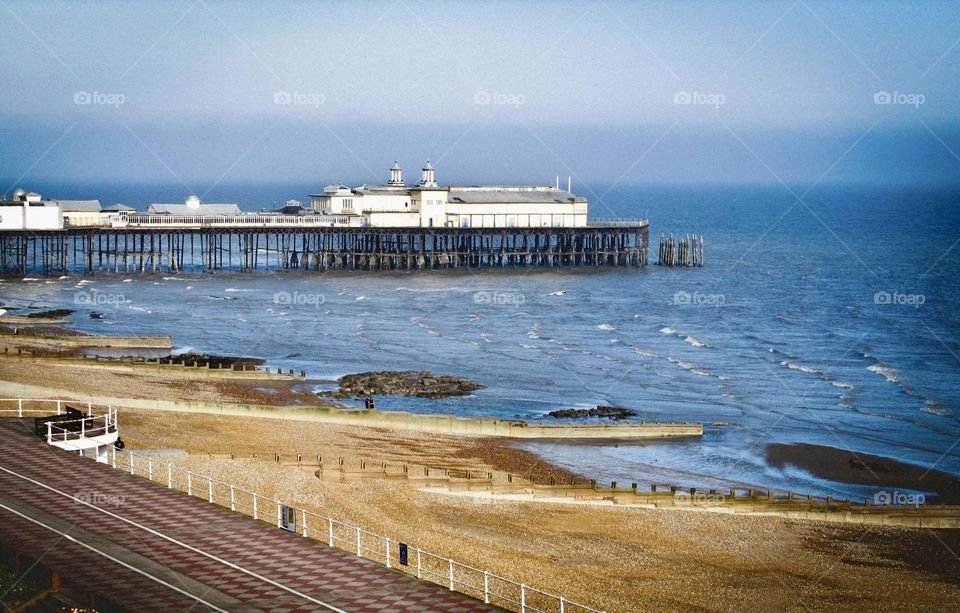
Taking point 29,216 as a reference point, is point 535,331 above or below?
below

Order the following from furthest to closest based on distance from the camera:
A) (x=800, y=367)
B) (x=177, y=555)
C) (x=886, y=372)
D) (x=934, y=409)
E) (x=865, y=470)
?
(x=800, y=367) < (x=886, y=372) < (x=934, y=409) < (x=865, y=470) < (x=177, y=555)

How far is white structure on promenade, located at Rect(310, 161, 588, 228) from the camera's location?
326ft

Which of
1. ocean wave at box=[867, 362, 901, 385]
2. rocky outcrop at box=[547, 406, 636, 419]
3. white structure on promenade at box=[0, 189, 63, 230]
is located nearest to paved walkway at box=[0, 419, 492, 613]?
rocky outcrop at box=[547, 406, 636, 419]

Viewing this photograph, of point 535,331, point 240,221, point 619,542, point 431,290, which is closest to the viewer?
point 619,542

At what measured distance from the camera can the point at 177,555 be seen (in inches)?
857

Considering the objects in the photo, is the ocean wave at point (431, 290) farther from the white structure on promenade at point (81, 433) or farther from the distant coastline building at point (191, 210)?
the white structure on promenade at point (81, 433)

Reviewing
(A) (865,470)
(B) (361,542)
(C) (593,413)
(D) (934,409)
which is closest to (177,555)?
(B) (361,542)

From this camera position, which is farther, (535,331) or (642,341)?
(535,331)

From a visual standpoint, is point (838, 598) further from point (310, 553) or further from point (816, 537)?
point (310, 553)

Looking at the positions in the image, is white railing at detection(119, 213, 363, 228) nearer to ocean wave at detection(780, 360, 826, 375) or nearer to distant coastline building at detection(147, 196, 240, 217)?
distant coastline building at detection(147, 196, 240, 217)

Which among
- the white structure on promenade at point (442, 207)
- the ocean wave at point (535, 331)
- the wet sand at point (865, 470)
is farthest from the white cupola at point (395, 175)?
the wet sand at point (865, 470)

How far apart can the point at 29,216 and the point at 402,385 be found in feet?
159

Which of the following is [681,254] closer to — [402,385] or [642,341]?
[642,341]

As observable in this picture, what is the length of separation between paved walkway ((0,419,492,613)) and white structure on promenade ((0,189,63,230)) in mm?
65229
